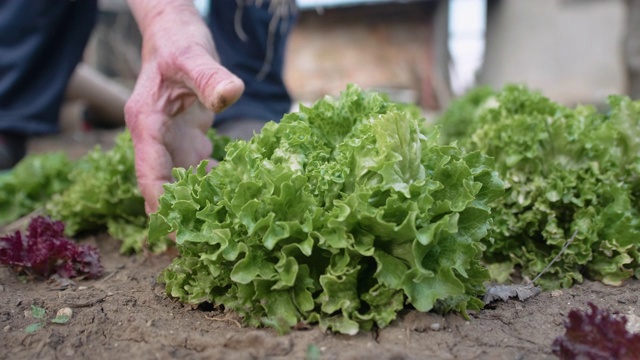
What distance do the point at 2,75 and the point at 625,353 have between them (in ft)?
18.1

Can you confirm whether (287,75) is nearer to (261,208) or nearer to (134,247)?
(134,247)

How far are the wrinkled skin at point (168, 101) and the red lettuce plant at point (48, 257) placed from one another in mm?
422

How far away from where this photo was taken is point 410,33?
44.0 ft

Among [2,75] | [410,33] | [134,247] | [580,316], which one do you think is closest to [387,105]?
[580,316]

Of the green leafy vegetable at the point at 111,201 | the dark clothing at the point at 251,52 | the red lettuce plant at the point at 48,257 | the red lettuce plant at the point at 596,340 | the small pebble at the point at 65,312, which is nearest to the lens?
the red lettuce plant at the point at 596,340

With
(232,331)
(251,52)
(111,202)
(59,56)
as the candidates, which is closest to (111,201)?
(111,202)

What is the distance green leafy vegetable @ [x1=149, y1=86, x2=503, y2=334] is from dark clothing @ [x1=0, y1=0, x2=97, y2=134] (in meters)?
3.89

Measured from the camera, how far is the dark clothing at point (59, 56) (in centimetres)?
557

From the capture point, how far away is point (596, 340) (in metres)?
2.09

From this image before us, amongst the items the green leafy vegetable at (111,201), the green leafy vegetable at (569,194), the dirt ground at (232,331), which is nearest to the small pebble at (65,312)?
the dirt ground at (232,331)

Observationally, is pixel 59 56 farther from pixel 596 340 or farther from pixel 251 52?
pixel 596 340

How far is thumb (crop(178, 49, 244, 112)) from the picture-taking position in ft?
8.82

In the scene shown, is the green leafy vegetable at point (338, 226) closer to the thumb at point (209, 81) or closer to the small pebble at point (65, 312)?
the thumb at point (209, 81)

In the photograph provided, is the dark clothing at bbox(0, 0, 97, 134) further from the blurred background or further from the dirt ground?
the blurred background
